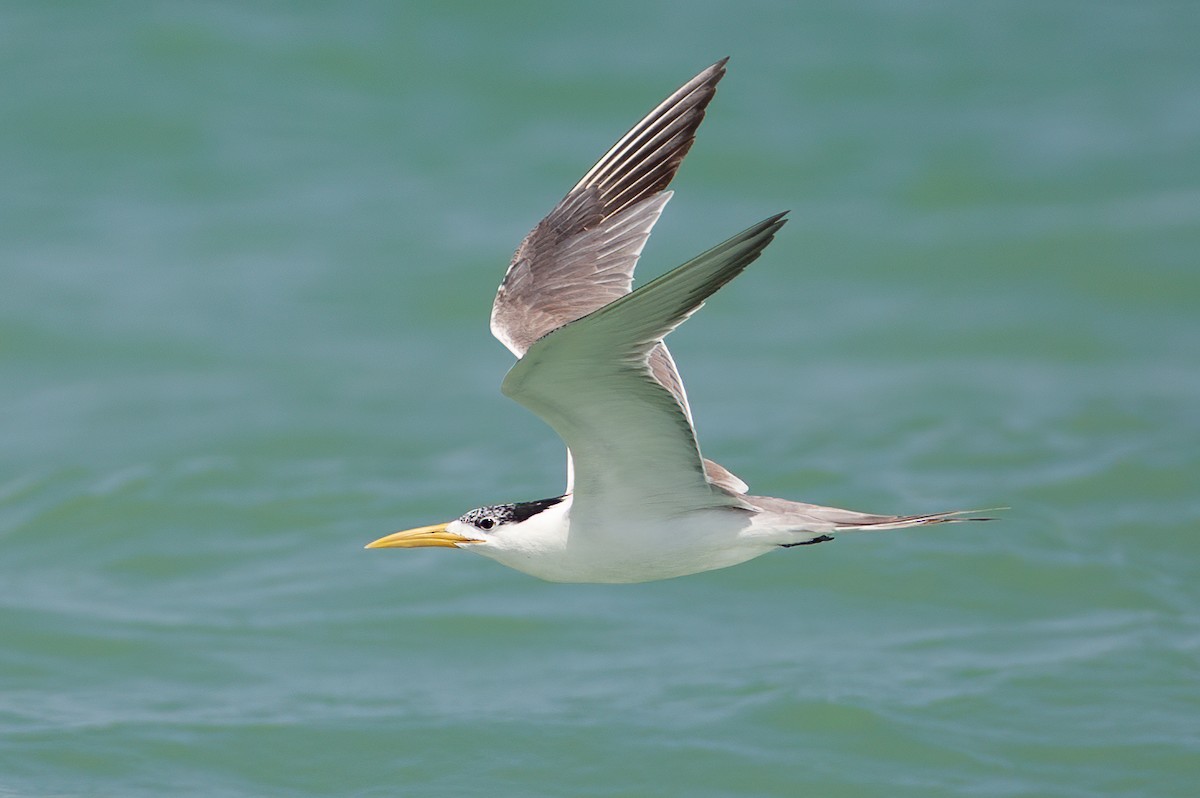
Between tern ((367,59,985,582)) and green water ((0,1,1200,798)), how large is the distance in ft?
11.0

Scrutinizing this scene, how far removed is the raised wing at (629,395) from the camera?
6.52 metres

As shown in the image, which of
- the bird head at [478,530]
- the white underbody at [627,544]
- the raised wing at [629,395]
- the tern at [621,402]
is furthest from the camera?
the bird head at [478,530]

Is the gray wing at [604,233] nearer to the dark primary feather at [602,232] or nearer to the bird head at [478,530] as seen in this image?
the dark primary feather at [602,232]

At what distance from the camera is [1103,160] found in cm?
2020

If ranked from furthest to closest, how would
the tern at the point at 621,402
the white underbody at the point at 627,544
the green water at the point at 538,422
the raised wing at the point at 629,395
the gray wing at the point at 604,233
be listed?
the green water at the point at 538,422, the gray wing at the point at 604,233, the white underbody at the point at 627,544, the tern at the point at 621,402, the raised wing at the point at 629,395

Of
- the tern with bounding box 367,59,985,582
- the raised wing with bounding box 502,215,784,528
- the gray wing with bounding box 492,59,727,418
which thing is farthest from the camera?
the gray wing with bounding box 492,59,727,418

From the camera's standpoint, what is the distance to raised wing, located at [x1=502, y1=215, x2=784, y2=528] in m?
6.52

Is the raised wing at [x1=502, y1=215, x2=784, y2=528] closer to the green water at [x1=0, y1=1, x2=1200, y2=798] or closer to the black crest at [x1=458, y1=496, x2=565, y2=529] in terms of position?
the black crest at [x1=458, y1=496, x2=565, y2=529]

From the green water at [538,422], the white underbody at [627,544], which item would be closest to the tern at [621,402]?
the white underbody at [627,544]

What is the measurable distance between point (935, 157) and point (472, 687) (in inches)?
399

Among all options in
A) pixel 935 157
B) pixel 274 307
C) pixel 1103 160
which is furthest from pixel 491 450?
pixel 1103 160

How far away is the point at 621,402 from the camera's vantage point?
24.9ft

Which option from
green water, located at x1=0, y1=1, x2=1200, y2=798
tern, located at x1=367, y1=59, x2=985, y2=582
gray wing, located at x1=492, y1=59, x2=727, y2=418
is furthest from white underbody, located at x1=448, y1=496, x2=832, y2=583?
green water, located at x1=0, y1=1, x2=1200, y2=798

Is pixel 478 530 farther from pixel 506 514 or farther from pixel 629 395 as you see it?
pixel 629 395
